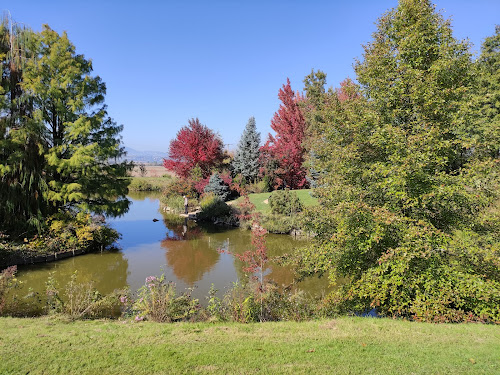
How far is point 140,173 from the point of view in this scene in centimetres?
5153

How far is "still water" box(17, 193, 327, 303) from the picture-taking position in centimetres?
1020

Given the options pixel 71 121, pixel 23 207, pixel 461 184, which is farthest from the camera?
pixel 71 121

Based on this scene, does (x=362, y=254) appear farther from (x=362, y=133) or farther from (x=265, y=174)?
(x=265, y=174)

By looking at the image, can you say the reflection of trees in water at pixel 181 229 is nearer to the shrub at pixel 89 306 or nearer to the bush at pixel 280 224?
the bush at pixel 280 224

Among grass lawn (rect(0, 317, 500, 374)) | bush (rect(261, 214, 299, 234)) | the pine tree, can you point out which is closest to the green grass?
the pine tree

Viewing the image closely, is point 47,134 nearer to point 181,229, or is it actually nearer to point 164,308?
point 181,229

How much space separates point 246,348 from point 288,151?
23823 millimetres

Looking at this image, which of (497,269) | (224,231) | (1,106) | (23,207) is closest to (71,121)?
(1,106)

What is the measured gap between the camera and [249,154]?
94.4 feet

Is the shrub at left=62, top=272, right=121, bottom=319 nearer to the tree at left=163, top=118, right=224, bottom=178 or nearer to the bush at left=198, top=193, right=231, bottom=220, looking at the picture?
the bush at left=198, top=193, right=231, bottom=220

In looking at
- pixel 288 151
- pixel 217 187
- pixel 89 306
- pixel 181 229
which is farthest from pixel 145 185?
pixel 89 306

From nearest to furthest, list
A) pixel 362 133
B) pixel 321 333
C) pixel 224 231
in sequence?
pixel 321 333
pixel 362 133
pixel 224 231

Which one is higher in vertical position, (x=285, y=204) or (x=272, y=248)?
(x=285, y=204)

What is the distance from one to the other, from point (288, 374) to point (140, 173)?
51486mm
